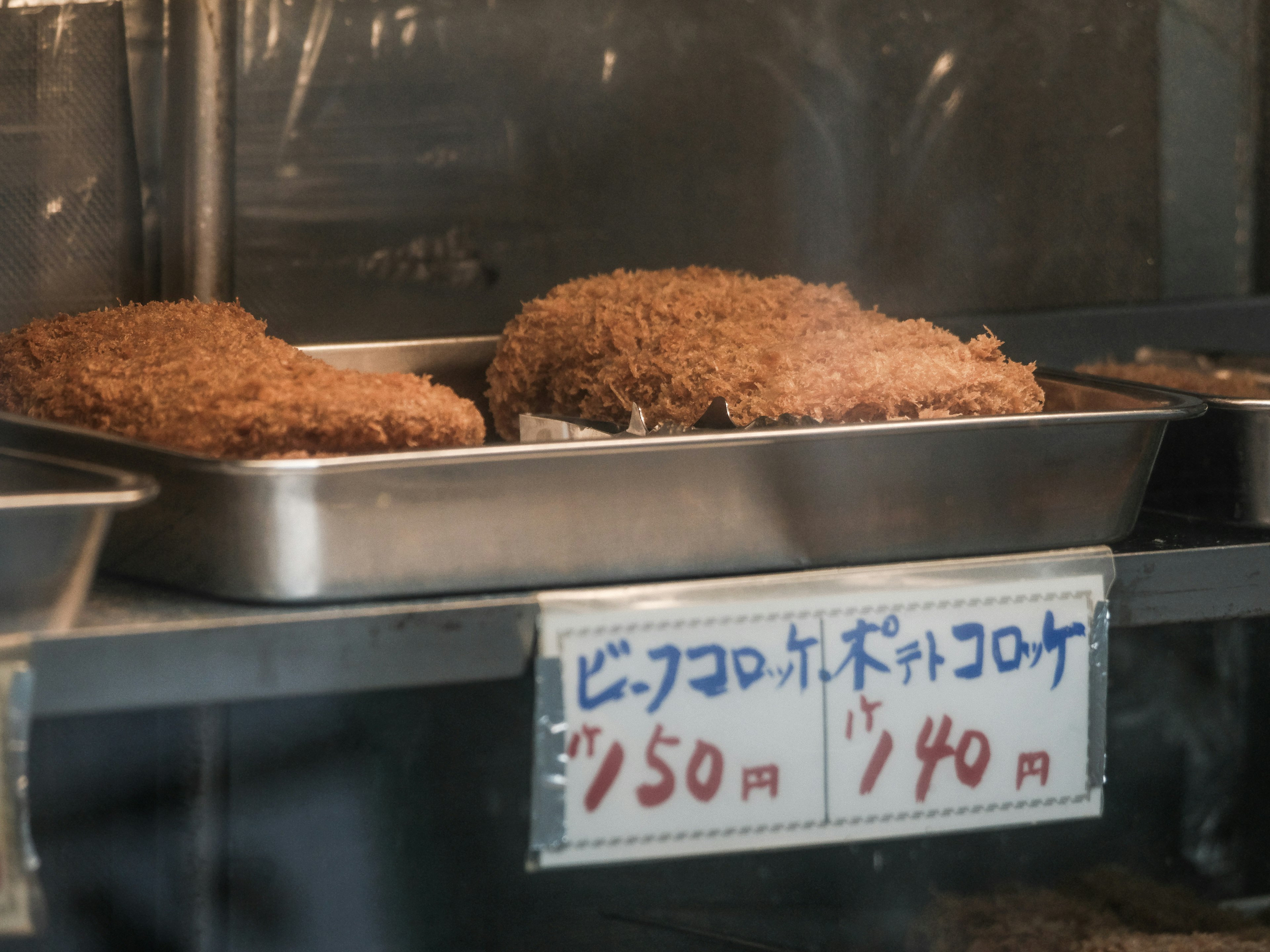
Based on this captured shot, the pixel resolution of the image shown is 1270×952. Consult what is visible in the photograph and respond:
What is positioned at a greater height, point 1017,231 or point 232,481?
point 1017,231

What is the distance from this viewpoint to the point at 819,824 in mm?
778

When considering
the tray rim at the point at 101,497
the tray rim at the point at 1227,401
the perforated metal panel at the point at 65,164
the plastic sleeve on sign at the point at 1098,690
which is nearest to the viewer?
the tray rim at the point at 101,497

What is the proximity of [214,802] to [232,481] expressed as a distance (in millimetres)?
658

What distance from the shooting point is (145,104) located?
1.27 meters

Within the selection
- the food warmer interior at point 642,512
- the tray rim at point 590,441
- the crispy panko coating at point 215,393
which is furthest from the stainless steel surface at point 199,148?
the tray rim at point 590,441

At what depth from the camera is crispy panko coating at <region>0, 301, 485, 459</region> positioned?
760mm

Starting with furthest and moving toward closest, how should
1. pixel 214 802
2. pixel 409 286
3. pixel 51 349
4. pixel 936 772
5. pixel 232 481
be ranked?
pixel 409 286 < pixel 214 802 < pixel 51 349 < pixel 936 772 < pixel 232 481

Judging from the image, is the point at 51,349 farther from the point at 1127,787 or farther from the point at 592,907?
the point at 1127,787

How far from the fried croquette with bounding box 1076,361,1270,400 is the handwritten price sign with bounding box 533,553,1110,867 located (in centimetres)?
45

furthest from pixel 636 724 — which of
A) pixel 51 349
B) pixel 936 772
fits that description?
pixel 51 349

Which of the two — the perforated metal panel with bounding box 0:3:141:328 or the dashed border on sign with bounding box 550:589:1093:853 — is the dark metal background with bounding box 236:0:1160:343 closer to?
the perforated metal panel with bounding box 0:3:141:328

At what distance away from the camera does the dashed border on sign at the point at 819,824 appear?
2.45ft

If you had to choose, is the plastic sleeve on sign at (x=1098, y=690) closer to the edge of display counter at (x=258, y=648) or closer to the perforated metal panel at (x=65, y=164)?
the edge of display counter at (x=258, y=648)

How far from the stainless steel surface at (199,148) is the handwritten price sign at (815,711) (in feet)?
2.48
